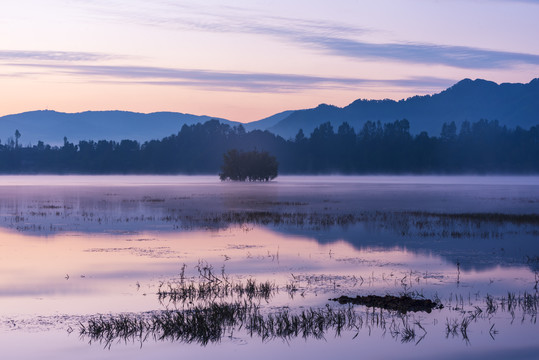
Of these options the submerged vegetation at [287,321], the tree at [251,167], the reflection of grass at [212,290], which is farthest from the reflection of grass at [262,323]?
the tree at [251,167]

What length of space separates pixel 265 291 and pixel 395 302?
390 centimetres

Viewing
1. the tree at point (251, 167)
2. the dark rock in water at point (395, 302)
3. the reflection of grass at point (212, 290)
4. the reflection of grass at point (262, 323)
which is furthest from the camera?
the tree at point (251, 167)

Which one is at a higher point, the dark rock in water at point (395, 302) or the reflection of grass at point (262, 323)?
the dark rock in water at point (395, 302)

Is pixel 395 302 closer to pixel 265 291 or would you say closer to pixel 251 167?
A: pixel 265 291

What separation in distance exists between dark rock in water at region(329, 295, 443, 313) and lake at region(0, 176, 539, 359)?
0.42 ft

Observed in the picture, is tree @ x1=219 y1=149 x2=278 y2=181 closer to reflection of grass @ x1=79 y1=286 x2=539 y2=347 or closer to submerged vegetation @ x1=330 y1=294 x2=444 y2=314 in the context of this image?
submerged vegetation @ x1=330 y1=294 x2=444 y2=314

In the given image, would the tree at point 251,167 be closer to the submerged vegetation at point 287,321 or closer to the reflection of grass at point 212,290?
the reflection of grass at point 212,290

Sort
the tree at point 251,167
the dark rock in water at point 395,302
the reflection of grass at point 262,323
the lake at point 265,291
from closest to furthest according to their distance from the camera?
the lake at point 265,291 → the reflection of grass at point 262,323 → the dark rock in water at point 395,302 → the tree at point 251,167

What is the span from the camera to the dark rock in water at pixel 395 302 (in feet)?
59.7

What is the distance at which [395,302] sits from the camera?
1853 cm

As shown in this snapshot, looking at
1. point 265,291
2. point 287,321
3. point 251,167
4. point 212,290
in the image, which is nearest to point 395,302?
point 287,321

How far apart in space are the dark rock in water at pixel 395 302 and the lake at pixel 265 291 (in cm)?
13

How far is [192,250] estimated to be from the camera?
99.6 ft

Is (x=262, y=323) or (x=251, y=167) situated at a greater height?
(x=251, y=167)
